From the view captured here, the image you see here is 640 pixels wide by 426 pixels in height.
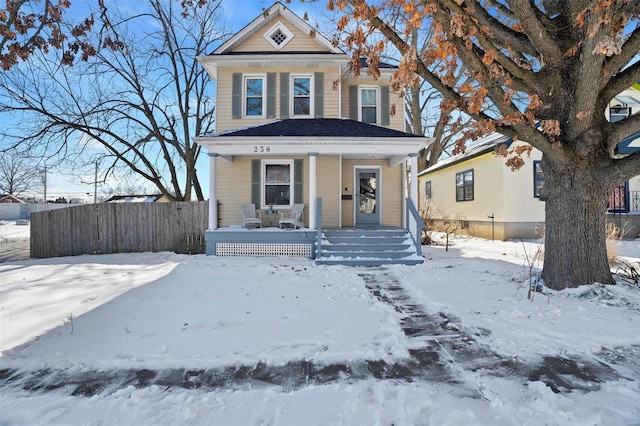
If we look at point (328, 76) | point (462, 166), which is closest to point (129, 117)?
point (328, 76)

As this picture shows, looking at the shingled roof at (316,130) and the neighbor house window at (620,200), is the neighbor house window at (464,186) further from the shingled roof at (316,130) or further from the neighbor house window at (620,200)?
the shingled roof at (316,130)

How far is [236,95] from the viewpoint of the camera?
1157cm

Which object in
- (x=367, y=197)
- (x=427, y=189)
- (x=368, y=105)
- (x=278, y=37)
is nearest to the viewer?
(x=278, y=37)

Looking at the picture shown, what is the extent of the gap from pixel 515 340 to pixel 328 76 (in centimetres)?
1053

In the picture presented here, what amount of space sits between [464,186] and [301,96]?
9321mm

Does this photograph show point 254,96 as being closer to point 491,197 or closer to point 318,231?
point 318,231

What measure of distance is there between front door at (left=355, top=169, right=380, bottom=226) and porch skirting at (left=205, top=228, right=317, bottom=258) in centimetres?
301

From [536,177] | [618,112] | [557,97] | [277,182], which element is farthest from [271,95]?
[618,112]

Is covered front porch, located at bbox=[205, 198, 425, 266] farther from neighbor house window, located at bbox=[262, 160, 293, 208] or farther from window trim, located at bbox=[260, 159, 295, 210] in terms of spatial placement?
neighbor house window, located at bbox=[262, 160, 293, 208]

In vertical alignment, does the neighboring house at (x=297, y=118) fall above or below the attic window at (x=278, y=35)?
below

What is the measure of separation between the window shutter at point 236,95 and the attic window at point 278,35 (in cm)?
176

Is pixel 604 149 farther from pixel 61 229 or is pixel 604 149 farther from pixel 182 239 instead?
pixel 61 229

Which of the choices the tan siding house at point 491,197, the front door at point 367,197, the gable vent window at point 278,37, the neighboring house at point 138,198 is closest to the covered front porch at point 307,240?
the front door at point 367,197

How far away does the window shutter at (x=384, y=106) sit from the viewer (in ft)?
39.9
